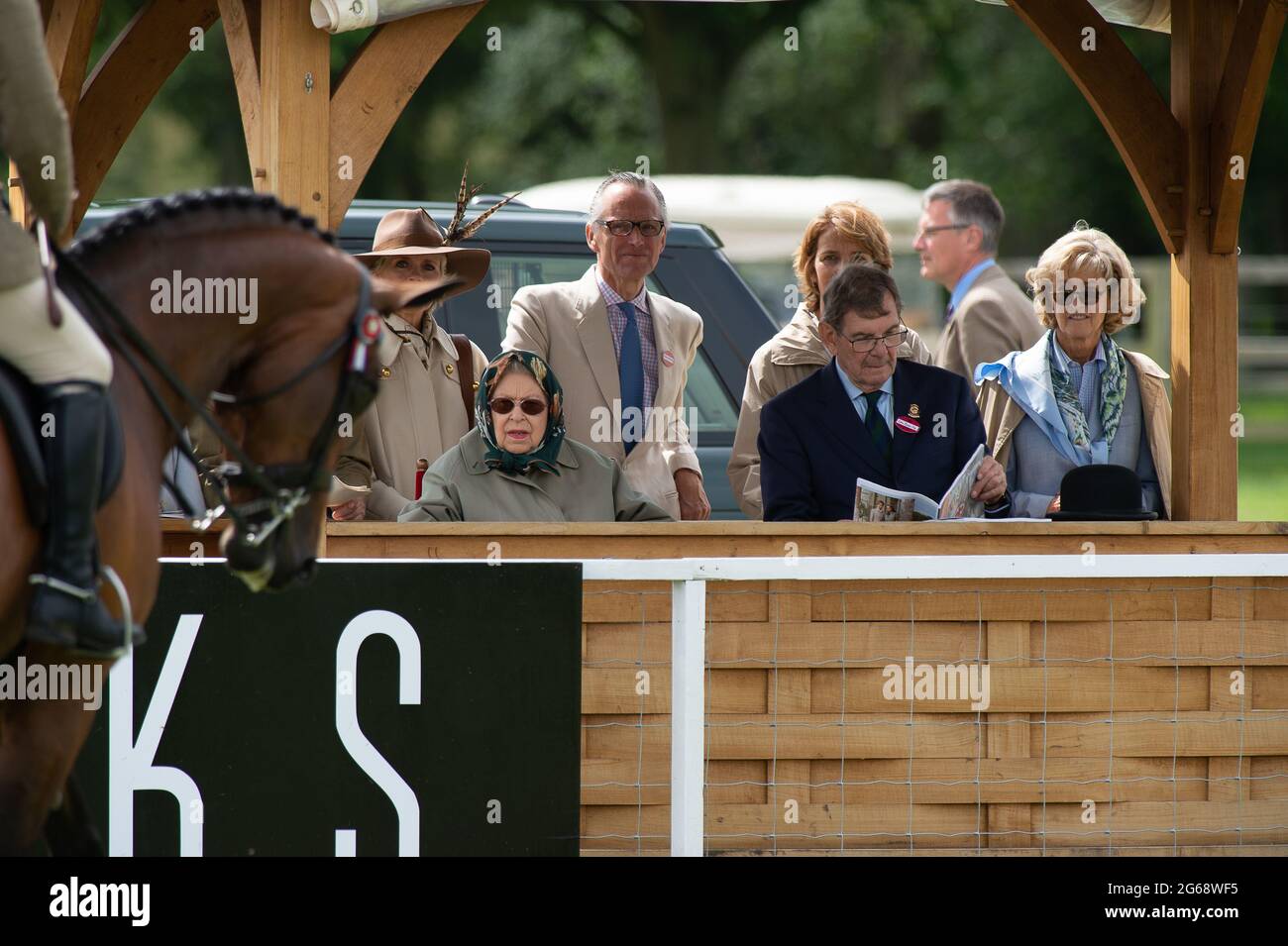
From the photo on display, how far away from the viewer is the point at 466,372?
7031mm

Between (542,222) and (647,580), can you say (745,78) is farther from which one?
(647,580)

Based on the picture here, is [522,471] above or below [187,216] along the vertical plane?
below

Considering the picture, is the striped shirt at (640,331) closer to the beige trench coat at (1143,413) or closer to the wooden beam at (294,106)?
the beige trench coat at (1143,413)

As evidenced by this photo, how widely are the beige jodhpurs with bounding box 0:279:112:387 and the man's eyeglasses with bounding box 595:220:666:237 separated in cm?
321

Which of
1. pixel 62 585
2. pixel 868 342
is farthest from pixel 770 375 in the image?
pixel 62 585

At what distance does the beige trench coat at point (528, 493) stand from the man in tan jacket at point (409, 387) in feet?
1.26

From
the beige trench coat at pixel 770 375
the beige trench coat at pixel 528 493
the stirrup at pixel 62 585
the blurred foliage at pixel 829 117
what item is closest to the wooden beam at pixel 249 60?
the beige trench coat at pixel 528 493

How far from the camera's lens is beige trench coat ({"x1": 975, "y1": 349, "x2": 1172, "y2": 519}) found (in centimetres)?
→ 674

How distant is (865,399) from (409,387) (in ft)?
5.71

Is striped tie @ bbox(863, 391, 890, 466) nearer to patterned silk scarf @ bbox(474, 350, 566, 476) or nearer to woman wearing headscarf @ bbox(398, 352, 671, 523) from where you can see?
woman wearing headscarf @ bbox(398, 352, 671, 523)

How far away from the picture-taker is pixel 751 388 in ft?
22.8

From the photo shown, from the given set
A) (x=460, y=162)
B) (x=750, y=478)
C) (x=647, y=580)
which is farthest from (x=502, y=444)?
(x=460, y=162)

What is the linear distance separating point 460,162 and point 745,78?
231 inches

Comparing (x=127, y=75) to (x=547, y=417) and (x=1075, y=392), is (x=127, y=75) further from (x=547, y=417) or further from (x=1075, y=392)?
→ (x=1075, y=392)
